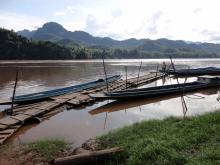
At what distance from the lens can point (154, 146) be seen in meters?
8.61

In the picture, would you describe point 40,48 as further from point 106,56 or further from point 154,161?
point 154,161

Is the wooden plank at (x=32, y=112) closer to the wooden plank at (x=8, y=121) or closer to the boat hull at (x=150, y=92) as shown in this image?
the wooden plank at (x=8, y=121)

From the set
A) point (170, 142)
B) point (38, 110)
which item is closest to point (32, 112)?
point (38, 110)

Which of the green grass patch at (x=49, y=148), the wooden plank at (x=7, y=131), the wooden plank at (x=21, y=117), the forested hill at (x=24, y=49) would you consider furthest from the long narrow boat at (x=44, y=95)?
the forested hill at (x=24, y=49)

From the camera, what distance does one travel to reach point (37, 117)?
52.5ft

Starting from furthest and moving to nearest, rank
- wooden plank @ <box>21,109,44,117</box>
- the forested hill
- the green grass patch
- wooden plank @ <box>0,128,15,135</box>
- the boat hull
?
the forested hill, the boat hull, wooden plank @ <box>21,109,44,117</box>, wooden plank @ <box>0,128,15,135</box>, the green grass patch

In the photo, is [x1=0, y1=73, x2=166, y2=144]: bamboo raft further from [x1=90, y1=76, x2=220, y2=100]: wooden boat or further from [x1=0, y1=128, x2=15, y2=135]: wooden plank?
[x1=90, y1=76, x2=220, y2=100]: wooden boat

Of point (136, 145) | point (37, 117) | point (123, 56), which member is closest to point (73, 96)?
point (37, 117)

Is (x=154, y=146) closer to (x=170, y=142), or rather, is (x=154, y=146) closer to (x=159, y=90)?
(x=170, y=142)

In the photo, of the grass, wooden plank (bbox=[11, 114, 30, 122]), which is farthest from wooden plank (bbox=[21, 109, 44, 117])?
the grass

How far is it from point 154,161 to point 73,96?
14088 mm

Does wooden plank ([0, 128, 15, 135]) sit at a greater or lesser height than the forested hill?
lesser

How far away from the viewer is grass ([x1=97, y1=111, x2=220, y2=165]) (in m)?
7.96

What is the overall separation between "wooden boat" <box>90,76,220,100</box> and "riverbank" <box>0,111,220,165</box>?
29.3ft
